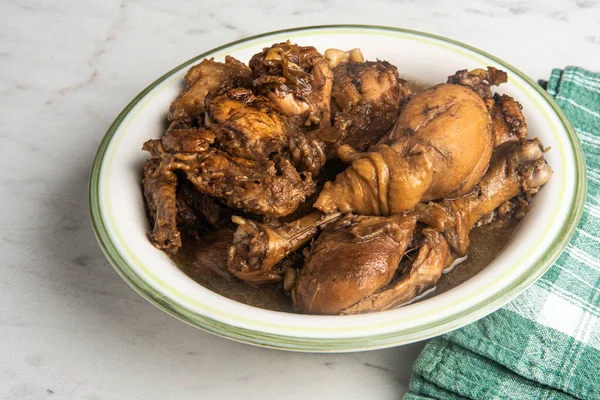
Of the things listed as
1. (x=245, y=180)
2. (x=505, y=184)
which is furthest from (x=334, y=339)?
(x=505, y=184)

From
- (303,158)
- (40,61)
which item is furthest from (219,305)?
(40,61)

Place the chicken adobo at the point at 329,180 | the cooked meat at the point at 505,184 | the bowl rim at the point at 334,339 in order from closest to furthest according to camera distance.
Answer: the bowl rim at the point at 334,339
the chicken adobo at the point at 329,180
the cooked meat at the point at 505,184

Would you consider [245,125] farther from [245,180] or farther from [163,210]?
[163,210]

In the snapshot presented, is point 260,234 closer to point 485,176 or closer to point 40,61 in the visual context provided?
point 485,176

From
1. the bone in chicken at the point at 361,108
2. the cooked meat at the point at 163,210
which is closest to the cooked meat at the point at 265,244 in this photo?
the cooked meat at the point at 163,210

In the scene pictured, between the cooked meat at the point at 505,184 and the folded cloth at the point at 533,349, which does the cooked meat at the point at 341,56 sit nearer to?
the cooked meat at the point at 505,184
